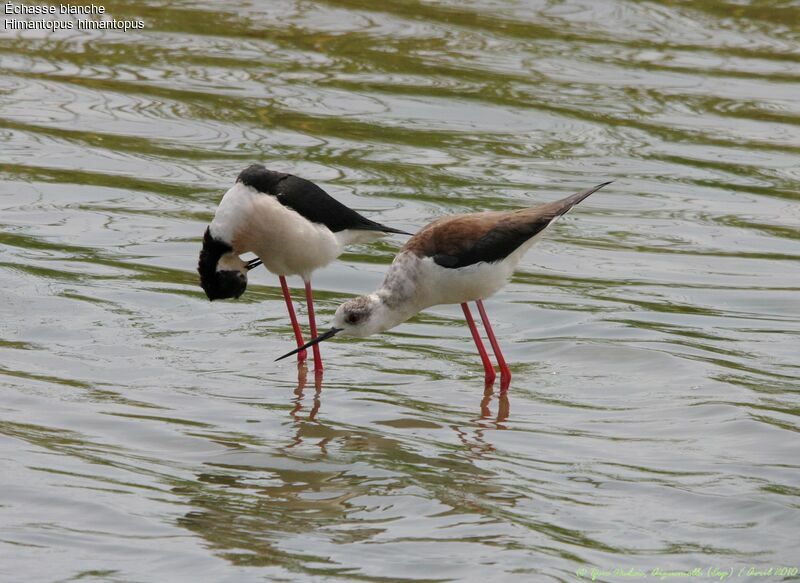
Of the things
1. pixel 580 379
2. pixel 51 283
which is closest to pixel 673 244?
pixel 580 379

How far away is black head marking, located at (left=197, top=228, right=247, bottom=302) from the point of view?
887cm

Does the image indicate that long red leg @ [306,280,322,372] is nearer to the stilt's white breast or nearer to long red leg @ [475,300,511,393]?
the stilt's white breast

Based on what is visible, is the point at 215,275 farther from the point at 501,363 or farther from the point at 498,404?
the point at 498,404

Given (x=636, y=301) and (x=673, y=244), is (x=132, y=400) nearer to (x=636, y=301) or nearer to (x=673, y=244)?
(x=636, y=301)

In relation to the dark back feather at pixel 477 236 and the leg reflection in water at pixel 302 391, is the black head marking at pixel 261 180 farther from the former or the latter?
the leg reflection in water at pixel 302 391

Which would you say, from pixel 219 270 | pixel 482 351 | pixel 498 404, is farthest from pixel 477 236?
pixel 219 270

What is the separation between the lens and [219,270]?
891cm

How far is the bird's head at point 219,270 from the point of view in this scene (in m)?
8.87

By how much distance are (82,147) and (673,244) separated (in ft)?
17.0

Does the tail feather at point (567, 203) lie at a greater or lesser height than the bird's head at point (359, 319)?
greater

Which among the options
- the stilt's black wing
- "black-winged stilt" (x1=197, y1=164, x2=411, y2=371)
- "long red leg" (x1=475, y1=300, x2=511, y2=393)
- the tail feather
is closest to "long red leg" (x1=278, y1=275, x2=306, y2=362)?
"black-winged stilt" (x1=197, y1=164, x2=411, y2=371)

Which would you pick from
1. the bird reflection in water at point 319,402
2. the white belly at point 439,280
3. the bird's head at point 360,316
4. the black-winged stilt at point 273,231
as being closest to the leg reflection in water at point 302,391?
the bird reflection in water at point 319,402

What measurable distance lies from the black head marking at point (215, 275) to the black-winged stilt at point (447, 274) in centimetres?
85

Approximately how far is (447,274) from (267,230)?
1.21 meters
